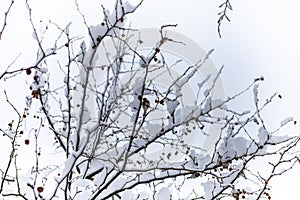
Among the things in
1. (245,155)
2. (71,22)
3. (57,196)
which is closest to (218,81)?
(245,155)

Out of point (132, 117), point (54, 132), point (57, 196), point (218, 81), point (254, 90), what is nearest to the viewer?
point (57, 196)

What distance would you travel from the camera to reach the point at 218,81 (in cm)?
290

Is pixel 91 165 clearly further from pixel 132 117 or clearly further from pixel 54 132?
pixel 54 132

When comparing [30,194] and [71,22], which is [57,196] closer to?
[30,194]

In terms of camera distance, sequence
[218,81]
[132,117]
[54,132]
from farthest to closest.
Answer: [54,132] < [218,81] < [132,117]

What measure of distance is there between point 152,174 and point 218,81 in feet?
2.90

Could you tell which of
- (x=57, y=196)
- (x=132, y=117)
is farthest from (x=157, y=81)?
(x=57, y=196)

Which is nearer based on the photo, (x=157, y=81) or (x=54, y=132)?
(x=157, y=81)

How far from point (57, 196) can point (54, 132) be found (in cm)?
140

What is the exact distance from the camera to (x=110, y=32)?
92.7 inches

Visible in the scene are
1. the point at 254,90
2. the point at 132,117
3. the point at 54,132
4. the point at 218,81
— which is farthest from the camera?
the point at 54,132

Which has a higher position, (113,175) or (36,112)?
(36,112)

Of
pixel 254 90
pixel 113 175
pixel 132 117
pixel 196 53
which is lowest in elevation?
pixel 113 175

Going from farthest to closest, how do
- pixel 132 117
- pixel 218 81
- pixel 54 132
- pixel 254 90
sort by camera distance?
1. pixel 54 132
2. pixel 218 81
3. pixel 254 90
4. pixel 132 117
